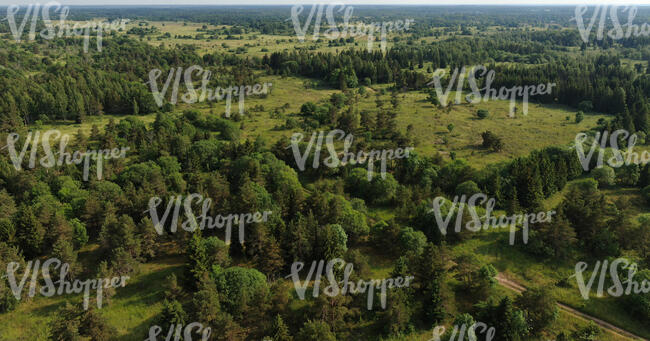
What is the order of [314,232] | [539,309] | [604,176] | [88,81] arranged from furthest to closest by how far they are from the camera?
[88,81] → [604,176] → [314,232] → [539,309]

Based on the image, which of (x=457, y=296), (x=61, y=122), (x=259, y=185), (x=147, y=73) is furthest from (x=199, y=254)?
(x=147, y=73)

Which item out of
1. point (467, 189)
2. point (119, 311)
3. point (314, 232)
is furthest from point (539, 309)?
point (119, 311)

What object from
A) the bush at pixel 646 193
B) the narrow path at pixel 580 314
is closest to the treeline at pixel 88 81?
the narrow path at pixel 580 314

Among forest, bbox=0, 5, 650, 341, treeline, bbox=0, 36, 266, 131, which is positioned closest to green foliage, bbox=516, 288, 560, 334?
forest, bbox=0, 5, 650, 341

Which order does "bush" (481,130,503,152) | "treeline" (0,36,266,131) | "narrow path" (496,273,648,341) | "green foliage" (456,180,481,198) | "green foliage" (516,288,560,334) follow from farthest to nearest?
1. "treeline" (0,36,266,131)
2. "bush" (481,130,503,152)
3. "green foliage" (456,180,481,198)
4. "narrow path" (496,273,648,341)
5. "green foliage" (516,288,560,334)

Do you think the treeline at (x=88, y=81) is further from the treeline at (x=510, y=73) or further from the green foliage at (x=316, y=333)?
the green foliage at (x=316, y=333)

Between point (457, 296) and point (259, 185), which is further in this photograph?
point (259, 185)

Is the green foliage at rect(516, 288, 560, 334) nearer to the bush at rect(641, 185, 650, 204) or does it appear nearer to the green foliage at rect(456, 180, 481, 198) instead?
the green foliage at rect(456, 180, 481, 198)

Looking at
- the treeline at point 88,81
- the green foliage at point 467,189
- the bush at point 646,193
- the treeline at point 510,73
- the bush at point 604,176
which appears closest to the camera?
the green foliage at point 467,189

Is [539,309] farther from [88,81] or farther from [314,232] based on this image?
[88,81]

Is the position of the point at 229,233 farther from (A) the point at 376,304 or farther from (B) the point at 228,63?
(B) the point at 228,63

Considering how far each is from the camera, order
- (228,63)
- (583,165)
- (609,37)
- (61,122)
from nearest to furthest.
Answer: (583,165), (61,122), (228,63), (609,37)
